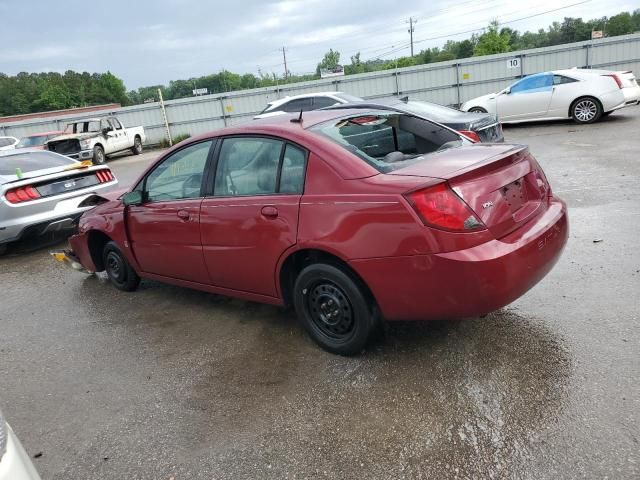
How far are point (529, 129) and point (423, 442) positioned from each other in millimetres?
12977

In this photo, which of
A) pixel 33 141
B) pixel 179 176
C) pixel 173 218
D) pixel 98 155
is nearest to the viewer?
pixel 173 218

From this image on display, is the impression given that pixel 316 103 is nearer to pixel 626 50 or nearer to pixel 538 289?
pixel 538 289

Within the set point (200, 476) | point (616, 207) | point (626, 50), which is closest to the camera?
point (200, 476)

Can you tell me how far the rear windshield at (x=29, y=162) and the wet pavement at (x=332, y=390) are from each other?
3.29 metres

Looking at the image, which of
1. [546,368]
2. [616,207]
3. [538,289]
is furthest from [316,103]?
[546,368]

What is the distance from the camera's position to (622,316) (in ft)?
11.7

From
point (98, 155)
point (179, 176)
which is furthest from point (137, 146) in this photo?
point (179, 176)

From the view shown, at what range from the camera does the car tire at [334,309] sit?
3217 millimetres

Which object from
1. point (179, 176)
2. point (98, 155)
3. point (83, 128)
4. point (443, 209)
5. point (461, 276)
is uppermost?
point (179, 176)

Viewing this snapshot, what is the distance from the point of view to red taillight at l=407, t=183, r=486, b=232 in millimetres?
2811

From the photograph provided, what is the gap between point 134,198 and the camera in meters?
4.50

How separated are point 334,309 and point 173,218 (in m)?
1.63

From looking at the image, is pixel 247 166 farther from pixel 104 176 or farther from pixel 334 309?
pixel 104 176

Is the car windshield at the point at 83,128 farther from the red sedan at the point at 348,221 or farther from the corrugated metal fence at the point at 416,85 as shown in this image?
the red sedan at the point at 348,221
